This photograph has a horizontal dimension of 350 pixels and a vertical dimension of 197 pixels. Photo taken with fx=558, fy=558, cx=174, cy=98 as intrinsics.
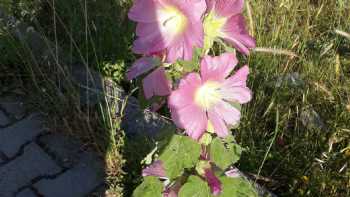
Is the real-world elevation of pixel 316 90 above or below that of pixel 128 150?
above

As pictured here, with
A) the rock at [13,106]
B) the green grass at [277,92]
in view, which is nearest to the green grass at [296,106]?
the green grass at [277,92]

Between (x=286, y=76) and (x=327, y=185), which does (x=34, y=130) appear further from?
(x=327, y=185)

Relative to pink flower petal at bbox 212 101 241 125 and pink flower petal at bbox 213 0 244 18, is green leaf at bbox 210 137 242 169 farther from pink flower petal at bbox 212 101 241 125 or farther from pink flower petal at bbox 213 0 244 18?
pink flower petal at bbox 213 0 244 18

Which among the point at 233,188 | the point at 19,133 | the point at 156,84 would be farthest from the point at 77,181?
the point at 156,84

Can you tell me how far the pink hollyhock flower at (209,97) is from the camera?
1.48 meters

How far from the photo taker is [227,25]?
4.88 feet

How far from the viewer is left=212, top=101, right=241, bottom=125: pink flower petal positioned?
1.57 m

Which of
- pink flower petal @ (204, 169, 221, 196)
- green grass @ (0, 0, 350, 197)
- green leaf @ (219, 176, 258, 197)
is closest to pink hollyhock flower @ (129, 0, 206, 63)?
pink flower petal @ (204, 169, 221, 196)

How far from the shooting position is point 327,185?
2.65m

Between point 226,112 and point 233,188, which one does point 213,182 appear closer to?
point 233,188

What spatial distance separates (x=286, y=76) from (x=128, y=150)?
3.13 ft

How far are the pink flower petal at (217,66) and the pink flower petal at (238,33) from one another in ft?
0.13

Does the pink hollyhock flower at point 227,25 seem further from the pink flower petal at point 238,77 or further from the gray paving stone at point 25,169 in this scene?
the gray paving stone at point 25,169

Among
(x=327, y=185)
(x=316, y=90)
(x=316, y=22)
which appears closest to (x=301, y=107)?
(x=316, y=90)
